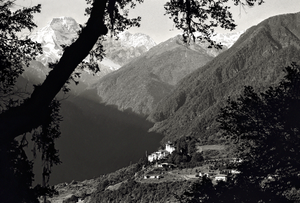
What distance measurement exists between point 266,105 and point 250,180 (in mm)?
3325

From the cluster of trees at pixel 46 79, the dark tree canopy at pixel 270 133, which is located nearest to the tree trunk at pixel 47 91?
the cluster of trees at pixel 46 79

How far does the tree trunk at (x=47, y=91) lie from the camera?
373cm

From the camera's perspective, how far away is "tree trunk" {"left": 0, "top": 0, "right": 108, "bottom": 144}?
12.2ft

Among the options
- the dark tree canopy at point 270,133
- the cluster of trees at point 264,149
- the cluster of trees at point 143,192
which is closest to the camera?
the cluster of trees at point 264,149

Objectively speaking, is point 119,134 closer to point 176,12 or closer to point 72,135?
point 72,135

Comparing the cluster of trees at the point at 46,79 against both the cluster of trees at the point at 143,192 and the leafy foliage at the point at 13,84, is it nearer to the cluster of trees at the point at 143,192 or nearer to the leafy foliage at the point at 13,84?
the leafy foliage at the point at 13,84

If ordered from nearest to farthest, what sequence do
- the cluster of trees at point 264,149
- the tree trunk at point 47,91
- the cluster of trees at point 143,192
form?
the tree trunk at point 47,91 → the cluster of trees at point 264,149 → the cluster of trees at point 143,192

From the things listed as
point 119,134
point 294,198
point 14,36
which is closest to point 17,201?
point 14,36

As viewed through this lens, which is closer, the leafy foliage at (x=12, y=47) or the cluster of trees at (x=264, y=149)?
the leafy foliage at (x=12, y=47)

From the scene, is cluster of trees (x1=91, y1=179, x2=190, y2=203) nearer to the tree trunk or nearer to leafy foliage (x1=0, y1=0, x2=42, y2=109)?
leafy foliage (x1=0, y1=0, x2=42, y2=109)

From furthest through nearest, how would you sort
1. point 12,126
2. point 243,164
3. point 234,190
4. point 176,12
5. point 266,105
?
1. point 266,105
2. point 243,164
3. point 234,190
4. point 176,12
5. point 12,126

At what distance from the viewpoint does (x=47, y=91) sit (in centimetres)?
402

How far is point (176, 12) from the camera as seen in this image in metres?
5.94

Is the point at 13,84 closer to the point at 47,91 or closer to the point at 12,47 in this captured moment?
the point at 12,47
